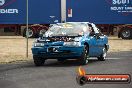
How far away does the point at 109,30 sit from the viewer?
3819 cm

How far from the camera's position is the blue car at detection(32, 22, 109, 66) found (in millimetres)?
14375

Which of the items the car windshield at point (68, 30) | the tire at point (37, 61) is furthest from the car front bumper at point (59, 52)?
the car windshield at point (68, 30)

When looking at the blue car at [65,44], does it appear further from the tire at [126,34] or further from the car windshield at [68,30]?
the tire at [126,34]

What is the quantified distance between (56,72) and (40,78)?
5.20ft

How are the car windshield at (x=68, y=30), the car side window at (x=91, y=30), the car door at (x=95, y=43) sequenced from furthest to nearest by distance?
the car side window at (x=91, y=30), the car door at (x=95, y=43), the car windshield at (x=68, y=30)

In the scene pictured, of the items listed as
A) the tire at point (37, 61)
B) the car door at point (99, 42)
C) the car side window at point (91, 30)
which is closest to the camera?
the tire at point (37, 61)

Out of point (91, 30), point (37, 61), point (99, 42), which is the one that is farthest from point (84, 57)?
point (99, 42)

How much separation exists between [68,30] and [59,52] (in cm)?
120

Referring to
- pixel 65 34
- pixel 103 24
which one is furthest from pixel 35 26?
pixel 65 34

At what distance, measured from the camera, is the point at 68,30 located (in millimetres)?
15367

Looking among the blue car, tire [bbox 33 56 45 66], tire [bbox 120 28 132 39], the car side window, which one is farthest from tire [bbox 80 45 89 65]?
tire [bbox 120 28 132 39]

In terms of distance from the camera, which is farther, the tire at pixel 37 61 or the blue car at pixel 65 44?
the tire at pixel 37 61

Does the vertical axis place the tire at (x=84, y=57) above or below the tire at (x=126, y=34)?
above

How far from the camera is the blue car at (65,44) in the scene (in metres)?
14.4
